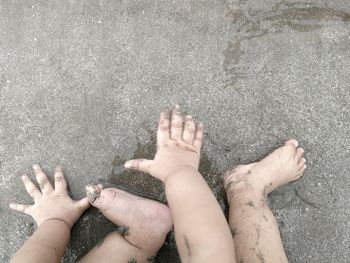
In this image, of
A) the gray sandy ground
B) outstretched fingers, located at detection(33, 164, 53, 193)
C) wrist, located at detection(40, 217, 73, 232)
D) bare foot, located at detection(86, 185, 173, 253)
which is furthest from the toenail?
outstretched fingers, located at detection(33, 164, 53, 193)

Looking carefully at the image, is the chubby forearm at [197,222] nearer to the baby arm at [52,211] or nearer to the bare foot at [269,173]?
the bare foot at [269,173]

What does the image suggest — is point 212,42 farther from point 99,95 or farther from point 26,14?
point 26,14

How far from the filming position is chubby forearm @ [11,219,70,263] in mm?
1788

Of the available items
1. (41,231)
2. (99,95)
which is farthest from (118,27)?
(41,231)

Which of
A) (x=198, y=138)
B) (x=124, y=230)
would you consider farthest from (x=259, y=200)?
(x=124, y=230)

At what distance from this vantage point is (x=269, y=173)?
6.77 ft

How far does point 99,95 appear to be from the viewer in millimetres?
2189

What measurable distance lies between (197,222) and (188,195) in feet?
0.39

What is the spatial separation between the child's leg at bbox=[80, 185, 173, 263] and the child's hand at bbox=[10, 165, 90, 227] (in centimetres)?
12

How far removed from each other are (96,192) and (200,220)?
59 cm

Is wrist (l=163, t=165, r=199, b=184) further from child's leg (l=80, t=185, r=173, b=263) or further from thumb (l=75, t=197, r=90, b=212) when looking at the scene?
thumb (l=75, t=197, r=90, b=212)

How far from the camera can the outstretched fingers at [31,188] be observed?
212 cm

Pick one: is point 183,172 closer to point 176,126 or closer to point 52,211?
point 176,126

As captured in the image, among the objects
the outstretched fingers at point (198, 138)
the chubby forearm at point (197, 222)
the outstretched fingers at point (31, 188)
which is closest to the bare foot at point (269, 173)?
the outstretched fingers at point (198, 138)
